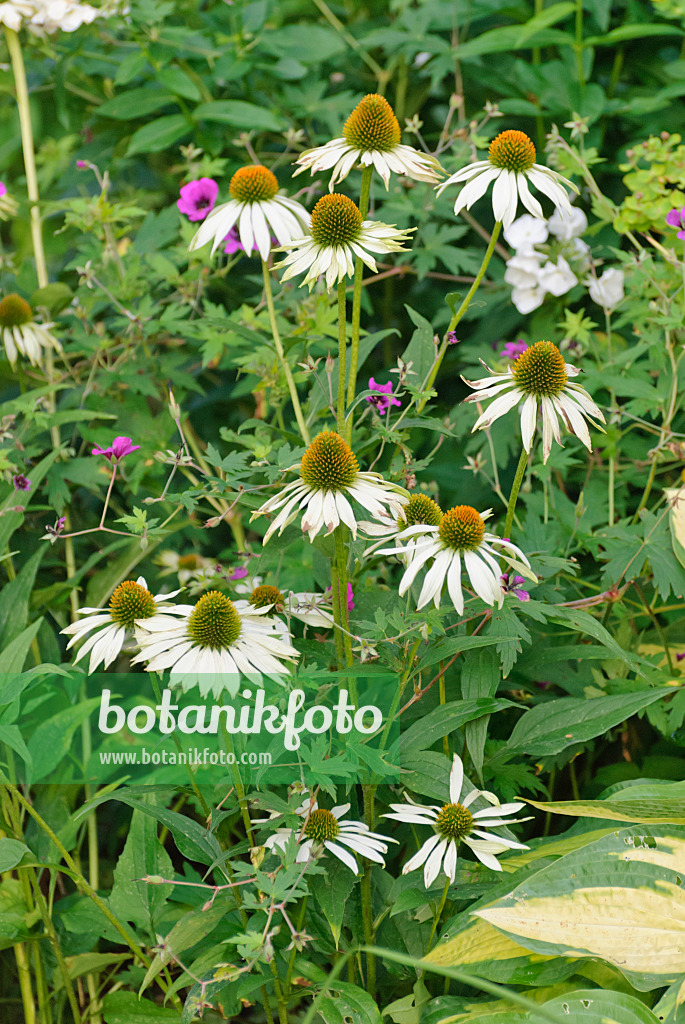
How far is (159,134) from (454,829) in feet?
3.96

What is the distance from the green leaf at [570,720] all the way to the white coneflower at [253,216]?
0.57 metres

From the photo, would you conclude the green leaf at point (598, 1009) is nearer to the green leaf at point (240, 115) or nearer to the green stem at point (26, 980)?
the green stem at point (26, 980)

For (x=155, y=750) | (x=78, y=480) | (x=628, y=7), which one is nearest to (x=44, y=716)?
(x=155, y=750)

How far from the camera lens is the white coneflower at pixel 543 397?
0.76 meters

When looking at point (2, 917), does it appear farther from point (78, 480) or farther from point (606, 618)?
point (606, 618)

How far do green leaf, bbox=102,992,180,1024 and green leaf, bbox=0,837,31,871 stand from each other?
202 millimetres

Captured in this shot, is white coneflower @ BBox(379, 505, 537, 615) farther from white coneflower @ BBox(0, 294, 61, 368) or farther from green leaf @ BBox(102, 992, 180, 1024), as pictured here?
white coneflower @ BBox(0, 294, 61, 368)

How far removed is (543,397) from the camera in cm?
77

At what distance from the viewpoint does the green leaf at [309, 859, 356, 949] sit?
79cm

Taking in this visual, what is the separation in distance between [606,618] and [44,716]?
2.51 ft

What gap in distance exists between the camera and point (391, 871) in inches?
42.6

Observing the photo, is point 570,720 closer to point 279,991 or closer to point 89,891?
point 279,991

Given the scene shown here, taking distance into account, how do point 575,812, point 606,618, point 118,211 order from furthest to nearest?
point 118,211, point 606,618, point 575,812

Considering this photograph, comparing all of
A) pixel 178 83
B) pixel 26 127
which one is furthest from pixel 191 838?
pixel 178 83
